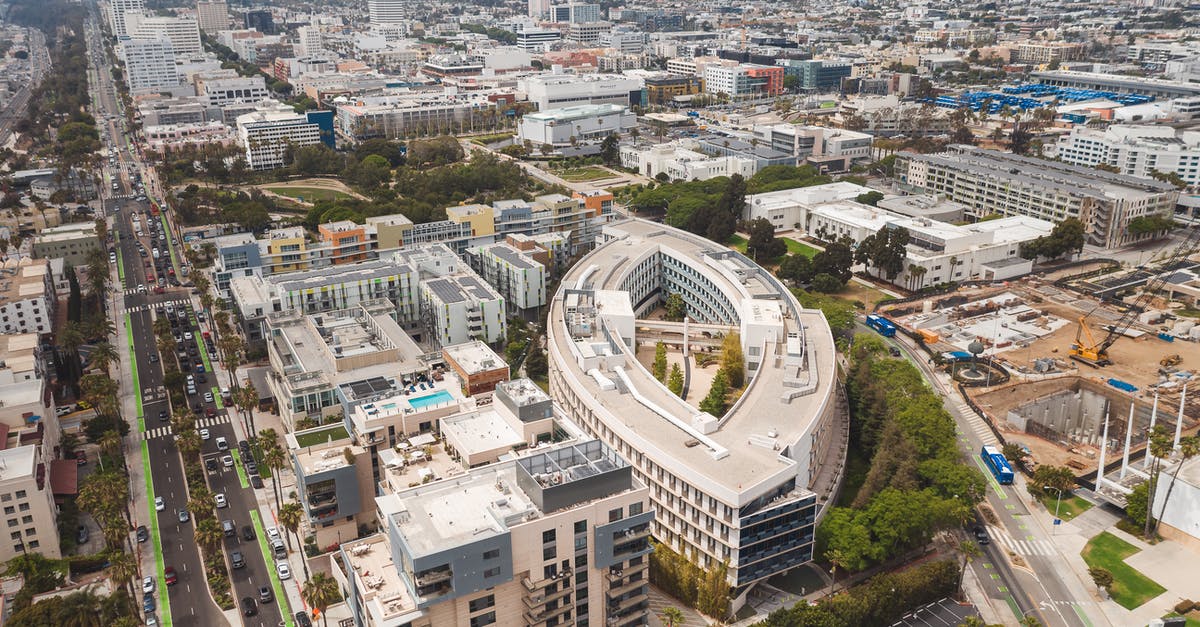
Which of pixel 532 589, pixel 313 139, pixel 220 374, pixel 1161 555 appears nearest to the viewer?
pixel 532 589

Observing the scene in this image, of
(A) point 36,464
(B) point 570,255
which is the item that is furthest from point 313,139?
(A) point 36,464

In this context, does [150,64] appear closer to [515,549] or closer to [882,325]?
[882,325]

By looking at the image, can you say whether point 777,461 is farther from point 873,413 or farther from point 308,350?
point 308,350

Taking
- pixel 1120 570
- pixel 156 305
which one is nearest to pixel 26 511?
pixel 156 305

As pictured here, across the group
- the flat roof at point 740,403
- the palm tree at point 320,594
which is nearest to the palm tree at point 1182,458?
the flat roof at point 740,403

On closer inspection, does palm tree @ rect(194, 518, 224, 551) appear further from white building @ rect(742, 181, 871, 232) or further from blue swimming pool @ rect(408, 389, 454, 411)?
white building @ rect(742, 181, 871, 232)

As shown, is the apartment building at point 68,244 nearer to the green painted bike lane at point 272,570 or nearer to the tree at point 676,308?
the green painted bike lane at point 272,570
